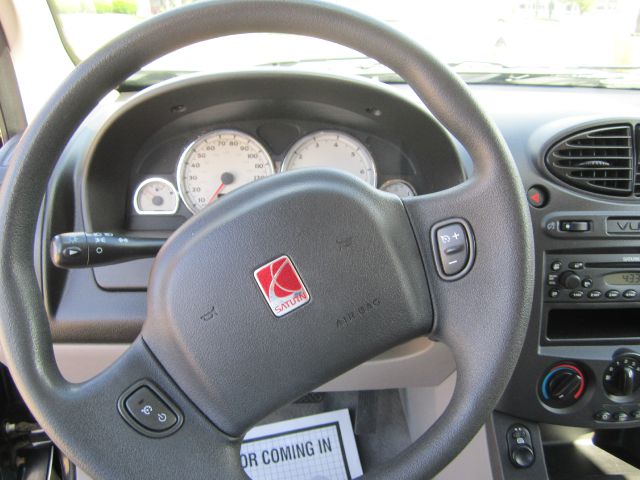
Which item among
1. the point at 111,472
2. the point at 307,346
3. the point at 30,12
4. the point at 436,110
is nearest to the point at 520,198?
the point at 436,110

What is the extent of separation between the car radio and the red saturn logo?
2.10ft

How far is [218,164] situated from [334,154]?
0.27 meters

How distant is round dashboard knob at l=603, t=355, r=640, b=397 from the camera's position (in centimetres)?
129

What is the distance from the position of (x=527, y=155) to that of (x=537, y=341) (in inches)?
16.1

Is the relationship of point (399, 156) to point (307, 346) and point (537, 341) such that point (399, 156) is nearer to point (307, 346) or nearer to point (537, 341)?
point (537, 341)

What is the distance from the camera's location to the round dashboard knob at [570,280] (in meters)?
1.23

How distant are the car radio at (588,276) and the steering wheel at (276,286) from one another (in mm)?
460

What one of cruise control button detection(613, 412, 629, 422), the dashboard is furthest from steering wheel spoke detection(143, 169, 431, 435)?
cruise control button detection(613, 412, 629, 422)

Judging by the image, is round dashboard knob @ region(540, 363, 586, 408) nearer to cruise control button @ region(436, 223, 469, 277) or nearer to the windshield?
cruise control button @ region(436, 223, 469, 277)

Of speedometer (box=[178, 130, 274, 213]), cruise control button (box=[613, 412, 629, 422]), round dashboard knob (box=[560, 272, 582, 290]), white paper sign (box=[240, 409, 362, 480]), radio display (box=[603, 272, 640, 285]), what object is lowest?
white paper sign (box=[240, 409, 362, 480])

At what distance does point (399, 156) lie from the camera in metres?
1.36

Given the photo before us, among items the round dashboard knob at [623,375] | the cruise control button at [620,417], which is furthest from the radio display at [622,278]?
the cruise control button at [620,417]

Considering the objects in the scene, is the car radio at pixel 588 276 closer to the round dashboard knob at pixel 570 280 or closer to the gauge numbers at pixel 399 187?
the round dashboard knob at pixel 570 280

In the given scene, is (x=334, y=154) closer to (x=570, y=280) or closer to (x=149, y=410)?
(x=570, y=280)
